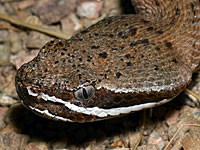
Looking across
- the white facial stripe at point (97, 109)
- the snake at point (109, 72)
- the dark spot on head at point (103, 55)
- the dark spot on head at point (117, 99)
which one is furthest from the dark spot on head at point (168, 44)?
the dark spot on head at point (117, 99)

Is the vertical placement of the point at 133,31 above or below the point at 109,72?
above

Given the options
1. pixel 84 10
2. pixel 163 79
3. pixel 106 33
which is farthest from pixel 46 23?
pixel 163 79

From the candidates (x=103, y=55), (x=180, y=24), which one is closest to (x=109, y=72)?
(x=103, y=55)

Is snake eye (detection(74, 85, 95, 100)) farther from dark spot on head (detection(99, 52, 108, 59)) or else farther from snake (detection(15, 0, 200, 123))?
dark spot on head (detection(99, 52, 108, 59))

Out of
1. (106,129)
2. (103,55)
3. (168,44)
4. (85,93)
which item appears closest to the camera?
(85,93)

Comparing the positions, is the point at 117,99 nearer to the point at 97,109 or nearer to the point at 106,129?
the point at 97,109

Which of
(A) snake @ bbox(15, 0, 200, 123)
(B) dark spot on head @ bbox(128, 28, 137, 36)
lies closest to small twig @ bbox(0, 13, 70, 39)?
(A) snake @ bbox(15, 0, 200, 123)

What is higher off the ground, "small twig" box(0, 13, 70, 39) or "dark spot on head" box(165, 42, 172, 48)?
"dark spot on head" box(165, 42, 172, 48)
